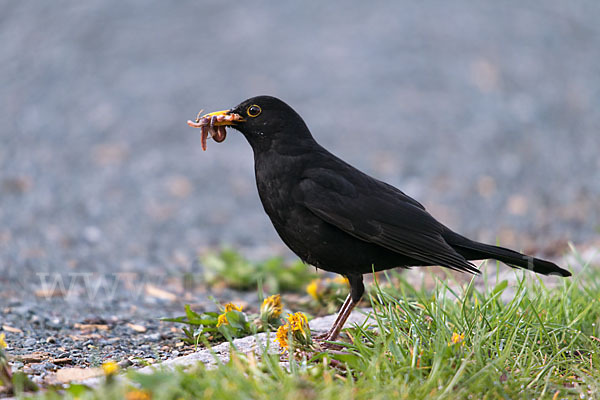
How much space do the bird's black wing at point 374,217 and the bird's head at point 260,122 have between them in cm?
32

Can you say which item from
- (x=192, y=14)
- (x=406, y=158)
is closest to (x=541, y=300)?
(x=406, y=158)

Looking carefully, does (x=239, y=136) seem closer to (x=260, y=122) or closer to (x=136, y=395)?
(x=260, y=122)

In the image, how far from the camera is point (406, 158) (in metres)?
9.23

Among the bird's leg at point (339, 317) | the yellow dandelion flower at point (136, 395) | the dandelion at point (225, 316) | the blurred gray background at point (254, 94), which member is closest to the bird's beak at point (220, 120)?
the dandelion at point (225, 316)

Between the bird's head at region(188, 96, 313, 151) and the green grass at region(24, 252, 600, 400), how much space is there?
1195 millimetres

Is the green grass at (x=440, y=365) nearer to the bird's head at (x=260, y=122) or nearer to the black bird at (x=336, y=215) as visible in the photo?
the black bird at (x=336, y=215)

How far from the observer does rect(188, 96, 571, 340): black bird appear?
381 cm

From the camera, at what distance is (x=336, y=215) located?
3795 millimetres

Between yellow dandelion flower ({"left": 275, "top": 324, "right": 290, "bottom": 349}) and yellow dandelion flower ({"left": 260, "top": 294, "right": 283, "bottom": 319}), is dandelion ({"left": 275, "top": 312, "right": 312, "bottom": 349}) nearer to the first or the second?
yellow dandelion flower ({"left": 275, "top": 324, "right": 290, "bottom": 349})

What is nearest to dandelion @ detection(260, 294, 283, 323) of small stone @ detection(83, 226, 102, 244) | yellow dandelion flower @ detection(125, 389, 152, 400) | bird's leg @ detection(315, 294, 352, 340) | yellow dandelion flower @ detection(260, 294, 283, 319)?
yellow dandelion flower @ detection(260, 294, 283, 319)

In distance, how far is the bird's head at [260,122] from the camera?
162 inches

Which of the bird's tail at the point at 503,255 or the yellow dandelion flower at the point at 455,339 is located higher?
the bird's tail at the point at 503,255

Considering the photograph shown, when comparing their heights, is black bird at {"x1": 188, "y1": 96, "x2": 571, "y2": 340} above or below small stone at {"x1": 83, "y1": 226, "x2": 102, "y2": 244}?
above

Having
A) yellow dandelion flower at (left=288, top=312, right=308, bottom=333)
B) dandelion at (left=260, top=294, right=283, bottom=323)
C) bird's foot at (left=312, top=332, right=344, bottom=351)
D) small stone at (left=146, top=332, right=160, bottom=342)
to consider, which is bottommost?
small stone at (left=146, top=332, right=160, bottom=342)
